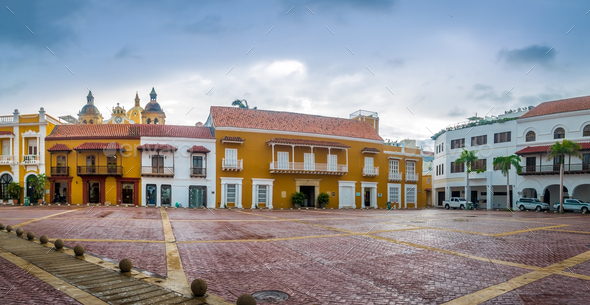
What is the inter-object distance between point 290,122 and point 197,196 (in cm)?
1197

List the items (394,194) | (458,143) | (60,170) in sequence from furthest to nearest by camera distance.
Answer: (458,143) → (394,194) → (60,170)

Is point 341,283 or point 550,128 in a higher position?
point 550,128

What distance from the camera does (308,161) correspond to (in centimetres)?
3862

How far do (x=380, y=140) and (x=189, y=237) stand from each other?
1263 inches

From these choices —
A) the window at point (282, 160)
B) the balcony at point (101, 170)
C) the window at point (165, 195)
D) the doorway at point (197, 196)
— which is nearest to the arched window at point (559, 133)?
the window at point (282, 160)

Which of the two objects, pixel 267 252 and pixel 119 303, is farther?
pixel 267 252

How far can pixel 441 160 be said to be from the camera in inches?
2028

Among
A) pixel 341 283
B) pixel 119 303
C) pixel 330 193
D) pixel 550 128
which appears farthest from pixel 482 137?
pixel 119 303

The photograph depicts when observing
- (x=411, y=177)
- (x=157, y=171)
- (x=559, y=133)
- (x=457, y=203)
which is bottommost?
(x=457, y=203)

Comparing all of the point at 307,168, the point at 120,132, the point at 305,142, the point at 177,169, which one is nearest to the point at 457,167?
the point at 307,168

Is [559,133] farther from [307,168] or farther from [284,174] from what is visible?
[284,174]

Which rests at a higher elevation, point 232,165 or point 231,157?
point 231,157

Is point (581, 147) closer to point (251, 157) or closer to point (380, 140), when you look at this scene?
point (380, 140)

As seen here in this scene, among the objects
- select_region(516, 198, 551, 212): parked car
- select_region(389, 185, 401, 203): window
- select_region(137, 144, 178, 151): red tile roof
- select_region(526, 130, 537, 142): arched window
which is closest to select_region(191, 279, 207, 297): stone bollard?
select_region(137, 144, 178, 151): red tile roof
